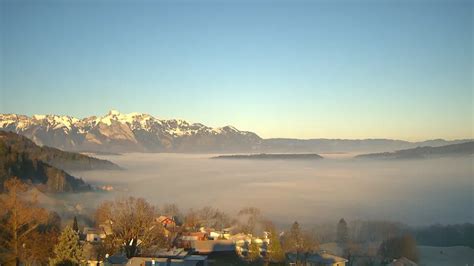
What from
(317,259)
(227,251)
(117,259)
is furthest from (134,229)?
(317,259)

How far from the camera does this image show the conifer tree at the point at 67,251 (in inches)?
1000

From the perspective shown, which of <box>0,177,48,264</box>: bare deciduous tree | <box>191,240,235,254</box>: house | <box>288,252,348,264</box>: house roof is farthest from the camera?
<box>191,240,235,254</box>: house

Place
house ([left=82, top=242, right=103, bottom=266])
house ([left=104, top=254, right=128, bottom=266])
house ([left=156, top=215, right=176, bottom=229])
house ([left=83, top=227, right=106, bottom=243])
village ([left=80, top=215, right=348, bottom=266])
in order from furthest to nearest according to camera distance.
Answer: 1. house ([left=156, top=215, right=176, bottom=229])
2. house ([left=83, top=227, right=106, bottom=243])
3. house ([left=82, top=242, right=103, bottom=266])
4. village ([left=80, top=215, right=348, bottom=266])
5. house ([left=104, top=254, right=128, bottom=266])

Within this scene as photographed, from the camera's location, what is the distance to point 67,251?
25.5 meters

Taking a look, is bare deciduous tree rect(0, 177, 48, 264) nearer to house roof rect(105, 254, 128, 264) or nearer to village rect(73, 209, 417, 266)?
house roof rect(105, 254, 128, 264)

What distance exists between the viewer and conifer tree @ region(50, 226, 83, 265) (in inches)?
1000

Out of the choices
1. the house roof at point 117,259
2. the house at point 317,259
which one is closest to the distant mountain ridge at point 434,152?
the house at point 317,259

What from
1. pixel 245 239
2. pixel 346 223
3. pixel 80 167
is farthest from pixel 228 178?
pixel 245 239

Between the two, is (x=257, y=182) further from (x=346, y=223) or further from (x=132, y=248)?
(x=132, y=248)

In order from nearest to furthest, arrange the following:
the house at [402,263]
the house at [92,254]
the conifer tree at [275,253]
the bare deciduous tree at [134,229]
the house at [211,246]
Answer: the bare deciduous tree at [134,229] → the house at [92,254] → the conifer tree at [275,253] → the house at [211,246] → the house at [402,263]

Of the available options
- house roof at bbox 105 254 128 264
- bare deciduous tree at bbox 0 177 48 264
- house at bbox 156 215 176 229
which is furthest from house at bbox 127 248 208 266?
house at bbox 156 215 176 229

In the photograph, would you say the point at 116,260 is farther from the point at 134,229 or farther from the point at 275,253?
the point at 275,253

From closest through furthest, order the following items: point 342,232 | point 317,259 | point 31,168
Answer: point 317,259
point 342,232
point 31,168

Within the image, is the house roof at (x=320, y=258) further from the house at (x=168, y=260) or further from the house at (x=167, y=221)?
the house at (x=167, y=221)
